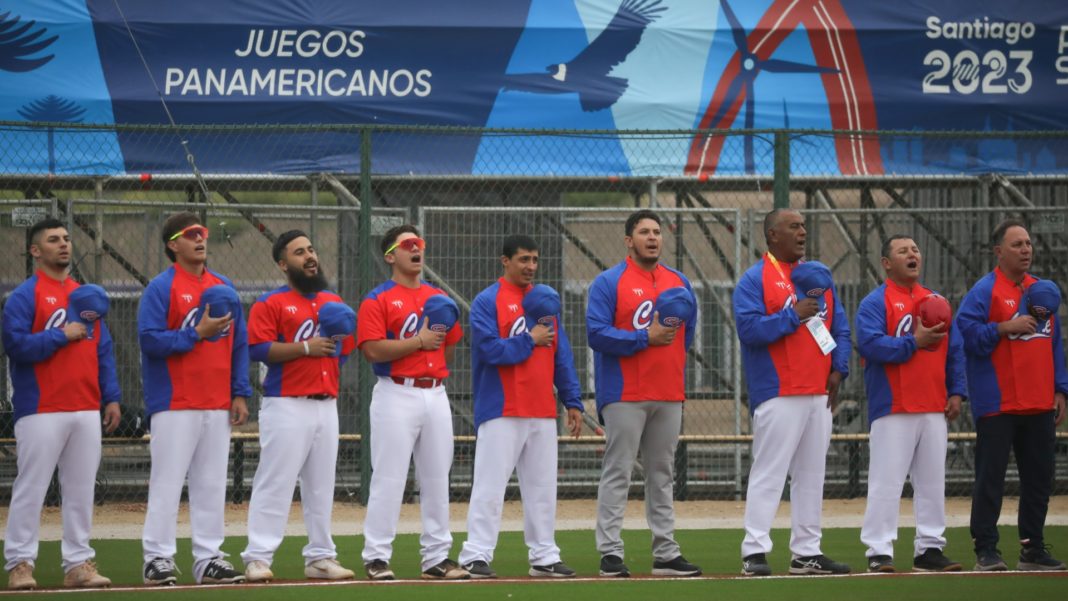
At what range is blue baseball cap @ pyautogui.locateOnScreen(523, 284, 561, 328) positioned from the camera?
8.38 metres

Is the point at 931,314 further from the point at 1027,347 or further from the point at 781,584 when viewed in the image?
the point at 781,584

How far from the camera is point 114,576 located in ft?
27.7

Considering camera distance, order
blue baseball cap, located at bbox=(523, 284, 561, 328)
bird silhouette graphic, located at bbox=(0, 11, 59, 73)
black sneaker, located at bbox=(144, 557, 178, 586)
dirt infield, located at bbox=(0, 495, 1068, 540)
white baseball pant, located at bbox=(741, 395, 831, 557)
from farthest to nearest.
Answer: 1. bird silhouette graphic, located at bbox=(0, 11, 59, 73)
2. dirt infield, located at bbox=(0, 495, 1068, 540)
3. blue baseball cap, located at bbox=(523, 284, 561, 328)
4. white baseball pant, located at bbox=(741, 395, 831, 557)
5. black sneaker, located at bbox=(144, 557, 178, 586)

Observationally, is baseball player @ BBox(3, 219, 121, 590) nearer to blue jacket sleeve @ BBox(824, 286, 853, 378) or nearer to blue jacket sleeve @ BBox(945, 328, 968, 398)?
blue jacket sleeve @ BBox(824, 286, 853, 378)

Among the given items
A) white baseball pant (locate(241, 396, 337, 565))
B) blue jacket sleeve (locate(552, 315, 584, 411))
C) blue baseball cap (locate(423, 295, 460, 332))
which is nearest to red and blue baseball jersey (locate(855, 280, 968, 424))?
blue jacket sleeve (locate(552, 315, 584, 411))

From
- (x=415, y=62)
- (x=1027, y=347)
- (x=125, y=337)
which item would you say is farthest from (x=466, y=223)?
(x=1027, y=347)

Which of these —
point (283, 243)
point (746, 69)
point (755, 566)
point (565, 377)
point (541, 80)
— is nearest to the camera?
point (755, 566)

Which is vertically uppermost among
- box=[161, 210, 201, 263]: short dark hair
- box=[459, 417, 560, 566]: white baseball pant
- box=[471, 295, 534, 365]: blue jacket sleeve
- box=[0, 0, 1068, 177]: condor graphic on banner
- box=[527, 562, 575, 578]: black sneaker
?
box=[0, 0, 1068, 177]: condor graphic on banner

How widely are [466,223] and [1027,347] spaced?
18.8 ft

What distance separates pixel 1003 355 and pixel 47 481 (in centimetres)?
547

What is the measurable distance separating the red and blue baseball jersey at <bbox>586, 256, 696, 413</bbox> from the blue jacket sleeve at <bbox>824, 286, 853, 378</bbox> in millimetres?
883

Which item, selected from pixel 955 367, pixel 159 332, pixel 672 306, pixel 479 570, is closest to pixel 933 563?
pixel 955 367

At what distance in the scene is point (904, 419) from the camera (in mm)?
8523

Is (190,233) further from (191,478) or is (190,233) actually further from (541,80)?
(541,80)
